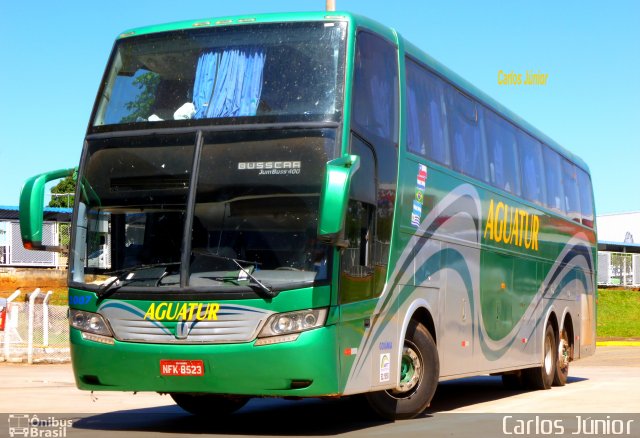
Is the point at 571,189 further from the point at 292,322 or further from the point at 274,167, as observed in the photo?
the point at 292,322

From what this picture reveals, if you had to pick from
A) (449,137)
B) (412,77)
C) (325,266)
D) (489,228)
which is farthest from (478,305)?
(325,266)

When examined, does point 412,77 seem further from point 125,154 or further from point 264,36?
point 125,154

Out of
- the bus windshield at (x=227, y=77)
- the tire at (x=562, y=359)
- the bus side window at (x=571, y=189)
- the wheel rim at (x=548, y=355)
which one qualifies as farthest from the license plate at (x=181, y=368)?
the bus side window at (x=571, y=189)

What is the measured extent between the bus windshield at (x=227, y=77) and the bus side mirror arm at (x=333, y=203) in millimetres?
991

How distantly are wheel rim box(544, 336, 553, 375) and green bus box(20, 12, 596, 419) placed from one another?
19.4ft

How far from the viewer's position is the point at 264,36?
1055cm

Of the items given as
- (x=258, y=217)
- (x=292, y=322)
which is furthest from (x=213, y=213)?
(x=292, y=322)

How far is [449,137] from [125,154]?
4331 millimetres

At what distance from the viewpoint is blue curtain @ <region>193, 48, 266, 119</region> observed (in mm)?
10227

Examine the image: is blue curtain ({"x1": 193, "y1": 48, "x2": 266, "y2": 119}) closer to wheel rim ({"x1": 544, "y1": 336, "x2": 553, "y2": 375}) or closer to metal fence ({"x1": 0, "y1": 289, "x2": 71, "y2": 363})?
wheel rim ({"x1": 544, "y1": 336, "x2": 553, "y2": 375})

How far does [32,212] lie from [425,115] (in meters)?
4.62
